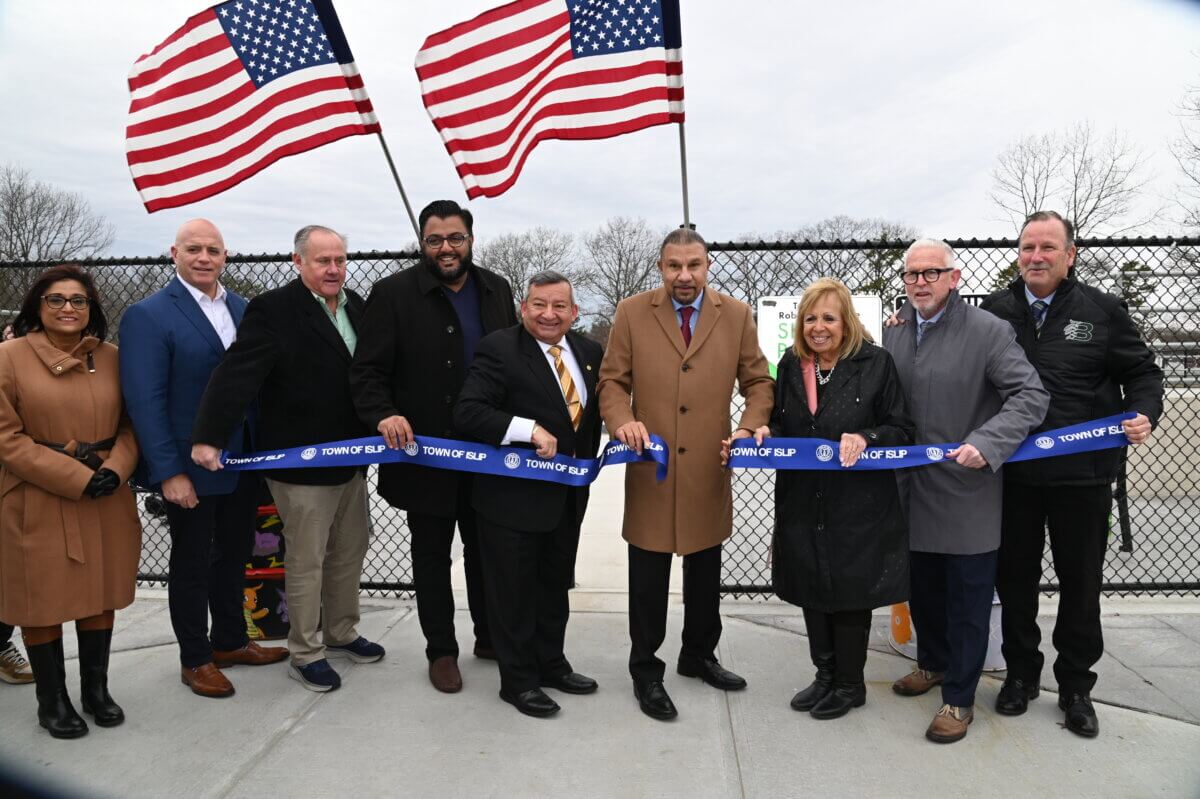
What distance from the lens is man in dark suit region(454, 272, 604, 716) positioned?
152 inches

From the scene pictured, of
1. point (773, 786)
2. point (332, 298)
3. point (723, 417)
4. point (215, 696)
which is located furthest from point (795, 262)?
point (215, 696)

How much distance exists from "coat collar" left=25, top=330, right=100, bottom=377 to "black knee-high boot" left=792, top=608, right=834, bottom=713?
3.63 metres

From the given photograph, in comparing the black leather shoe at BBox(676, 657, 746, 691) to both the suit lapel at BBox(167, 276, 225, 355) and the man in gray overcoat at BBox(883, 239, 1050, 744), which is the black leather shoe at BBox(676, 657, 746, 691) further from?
the suit lapel at BBox(167, 276, 225, 355)

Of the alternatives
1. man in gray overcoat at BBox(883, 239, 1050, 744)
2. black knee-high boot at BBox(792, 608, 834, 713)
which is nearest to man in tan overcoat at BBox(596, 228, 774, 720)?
black knee-high boot at BBox(792, 608, 834, 713)

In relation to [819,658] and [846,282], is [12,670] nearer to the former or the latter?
[819,658]

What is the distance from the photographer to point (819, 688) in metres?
3.95

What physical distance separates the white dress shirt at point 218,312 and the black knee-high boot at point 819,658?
3259mm

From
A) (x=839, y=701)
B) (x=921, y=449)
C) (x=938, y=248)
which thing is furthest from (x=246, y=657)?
(x=938, y=248)

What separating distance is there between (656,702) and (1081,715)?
76.5 inches

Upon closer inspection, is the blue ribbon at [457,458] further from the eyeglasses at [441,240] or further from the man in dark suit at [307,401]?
the eyeglasses at [441,240]

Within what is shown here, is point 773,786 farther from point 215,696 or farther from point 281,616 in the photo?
point 281,616

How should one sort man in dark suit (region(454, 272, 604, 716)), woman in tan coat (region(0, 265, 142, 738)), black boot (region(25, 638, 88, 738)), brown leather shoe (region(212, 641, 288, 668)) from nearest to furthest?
1. woman in tan coat (region(0, 265, 142, 738))
2. black boot (region(25, 638, 88, 738))
3. man in dark suit (region(454, 272, 604, 716))
4. brown leather shoe (region(212, 641, 288, 668))

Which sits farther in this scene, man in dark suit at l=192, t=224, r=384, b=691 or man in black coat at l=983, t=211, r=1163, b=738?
man in dark suit at l=192, t=224, r=384, b=691

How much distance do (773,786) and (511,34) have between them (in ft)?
14.1
